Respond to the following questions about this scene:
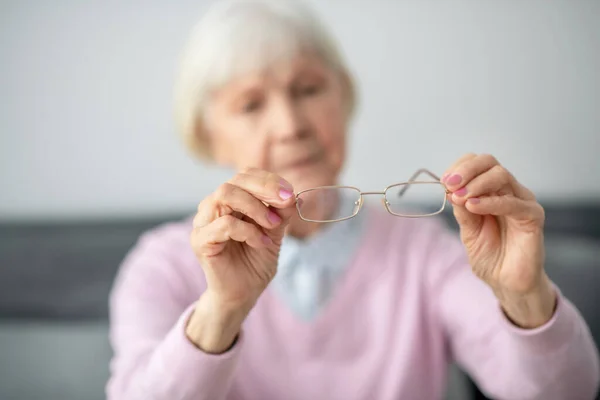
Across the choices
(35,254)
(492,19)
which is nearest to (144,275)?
(35,254)

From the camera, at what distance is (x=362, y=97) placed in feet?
4.73

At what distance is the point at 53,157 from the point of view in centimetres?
157

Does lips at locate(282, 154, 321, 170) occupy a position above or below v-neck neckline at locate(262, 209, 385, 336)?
above

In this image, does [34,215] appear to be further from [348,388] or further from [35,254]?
[348,388]

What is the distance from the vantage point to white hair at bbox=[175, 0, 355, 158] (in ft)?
2.93

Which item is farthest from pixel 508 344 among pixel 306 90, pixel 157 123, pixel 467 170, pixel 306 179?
pixel 157 123

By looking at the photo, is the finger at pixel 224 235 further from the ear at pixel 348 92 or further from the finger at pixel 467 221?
the ear at pixel 348 92

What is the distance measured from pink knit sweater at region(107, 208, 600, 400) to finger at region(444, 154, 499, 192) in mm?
270

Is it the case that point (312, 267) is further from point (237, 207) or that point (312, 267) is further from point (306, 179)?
point (237, 207)

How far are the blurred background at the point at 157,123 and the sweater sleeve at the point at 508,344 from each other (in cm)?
48

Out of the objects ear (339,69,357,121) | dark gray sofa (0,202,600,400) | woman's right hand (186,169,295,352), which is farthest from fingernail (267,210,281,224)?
dark gray sofa (0,202,600,400)

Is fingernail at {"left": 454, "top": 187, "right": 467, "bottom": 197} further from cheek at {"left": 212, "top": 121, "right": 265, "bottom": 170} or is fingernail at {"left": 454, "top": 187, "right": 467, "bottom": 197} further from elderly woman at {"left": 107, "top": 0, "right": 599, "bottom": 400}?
cheek at {"left": 212, "top": 121, "right": 265, "bottom": 170}

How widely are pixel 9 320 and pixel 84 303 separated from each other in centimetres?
24

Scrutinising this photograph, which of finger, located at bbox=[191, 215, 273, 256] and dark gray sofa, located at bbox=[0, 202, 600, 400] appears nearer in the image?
finger, located at bbox=[191, 215, 273, 256]
